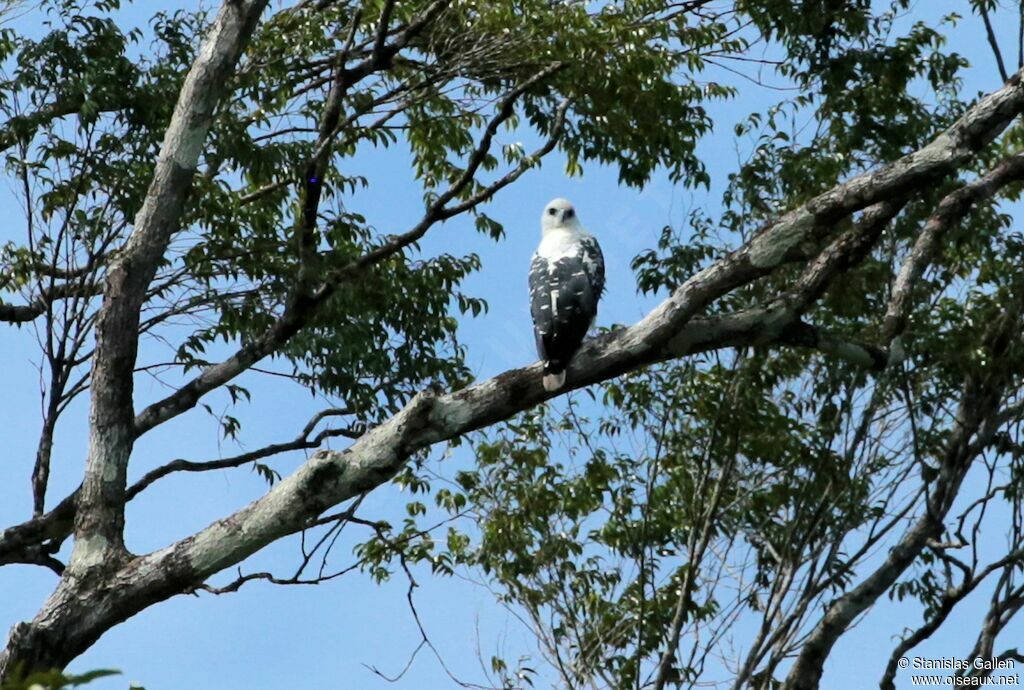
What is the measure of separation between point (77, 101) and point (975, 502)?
6.57 metres

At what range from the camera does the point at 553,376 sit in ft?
21.7

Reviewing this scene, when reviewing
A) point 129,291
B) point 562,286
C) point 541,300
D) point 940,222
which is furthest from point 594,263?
point 129,291

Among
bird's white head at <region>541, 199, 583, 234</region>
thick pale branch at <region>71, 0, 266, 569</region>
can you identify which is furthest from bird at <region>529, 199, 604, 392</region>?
thick pale branch at <region>71, 0, 266, 569</region>

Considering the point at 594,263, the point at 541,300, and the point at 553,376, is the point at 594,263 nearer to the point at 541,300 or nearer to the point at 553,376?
the point at 541,300

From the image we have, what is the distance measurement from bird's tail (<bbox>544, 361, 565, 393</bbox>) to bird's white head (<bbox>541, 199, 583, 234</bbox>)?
2347 millimetres

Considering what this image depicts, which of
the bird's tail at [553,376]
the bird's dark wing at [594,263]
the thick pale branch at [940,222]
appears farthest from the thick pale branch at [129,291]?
the thick pale branch at [940,222]

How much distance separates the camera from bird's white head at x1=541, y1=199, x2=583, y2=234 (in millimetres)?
8984

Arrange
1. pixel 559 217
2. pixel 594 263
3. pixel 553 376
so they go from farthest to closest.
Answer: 1. pixel 559 217
2. pixel 594 263
3. pixel 553 376

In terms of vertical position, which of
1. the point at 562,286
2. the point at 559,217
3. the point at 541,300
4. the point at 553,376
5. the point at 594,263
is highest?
the point at 559,217

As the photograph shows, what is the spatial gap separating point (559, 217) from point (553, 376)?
2638 mm

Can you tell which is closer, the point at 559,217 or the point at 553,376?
the point at 553,376

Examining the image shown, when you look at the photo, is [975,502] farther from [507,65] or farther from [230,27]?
[230,27]

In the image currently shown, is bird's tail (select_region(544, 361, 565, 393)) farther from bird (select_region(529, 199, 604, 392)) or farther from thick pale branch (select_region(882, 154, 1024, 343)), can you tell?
thick pale branch (select_region(882, 154, 1024, 343))

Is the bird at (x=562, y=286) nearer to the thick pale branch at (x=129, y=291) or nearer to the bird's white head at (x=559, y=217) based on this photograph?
the bird's white head at (x=559, y=217)
